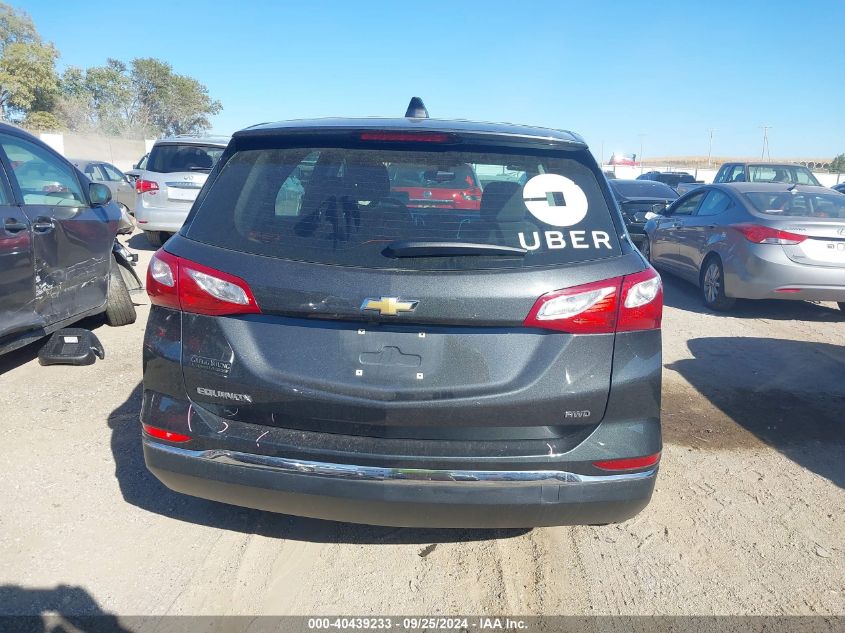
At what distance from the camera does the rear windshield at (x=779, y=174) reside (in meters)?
16.9

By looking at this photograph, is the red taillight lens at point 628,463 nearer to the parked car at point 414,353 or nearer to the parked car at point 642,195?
the parked car at point 414,353

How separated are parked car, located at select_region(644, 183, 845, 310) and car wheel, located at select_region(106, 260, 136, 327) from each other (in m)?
6.38

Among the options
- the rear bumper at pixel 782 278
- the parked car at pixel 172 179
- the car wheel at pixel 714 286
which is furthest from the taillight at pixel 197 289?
the parked car at pixel 172 179

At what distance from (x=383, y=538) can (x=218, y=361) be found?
48.0 inches

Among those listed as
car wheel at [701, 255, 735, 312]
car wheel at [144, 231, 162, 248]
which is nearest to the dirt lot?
car wheel at [701, 255, 735, 312]

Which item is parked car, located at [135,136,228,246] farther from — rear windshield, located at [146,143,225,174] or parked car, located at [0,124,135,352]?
parked car, located at [0,124,135,352]

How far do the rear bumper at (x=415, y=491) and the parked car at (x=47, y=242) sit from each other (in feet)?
9.75

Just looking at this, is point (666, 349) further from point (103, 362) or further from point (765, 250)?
point (103, 362)

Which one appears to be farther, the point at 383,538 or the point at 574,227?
the point at 383,538

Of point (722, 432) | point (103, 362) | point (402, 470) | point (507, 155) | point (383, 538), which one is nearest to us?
point (402, 470)

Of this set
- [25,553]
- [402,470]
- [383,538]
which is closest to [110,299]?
[25,553]

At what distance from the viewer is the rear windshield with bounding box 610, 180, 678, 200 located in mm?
15592

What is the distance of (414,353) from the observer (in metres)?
2.36

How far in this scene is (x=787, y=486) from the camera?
3.78 metres
